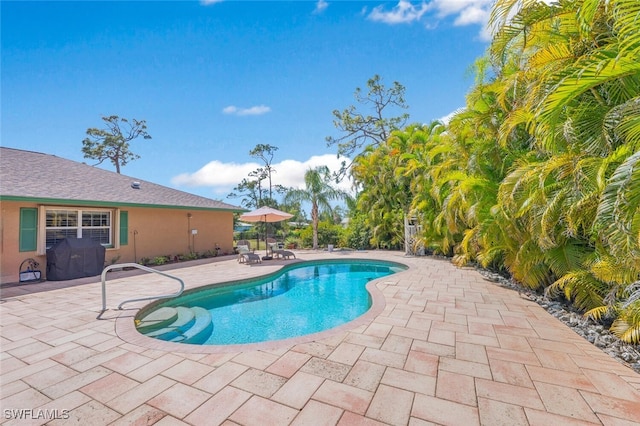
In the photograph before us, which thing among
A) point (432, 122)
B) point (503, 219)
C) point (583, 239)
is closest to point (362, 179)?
point (432, 122)

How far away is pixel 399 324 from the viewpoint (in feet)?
14.8

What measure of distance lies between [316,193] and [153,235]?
9449 mm

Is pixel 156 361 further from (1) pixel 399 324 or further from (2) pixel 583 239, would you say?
(2) pixel 583 239

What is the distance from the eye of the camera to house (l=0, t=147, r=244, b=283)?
8.50 metres

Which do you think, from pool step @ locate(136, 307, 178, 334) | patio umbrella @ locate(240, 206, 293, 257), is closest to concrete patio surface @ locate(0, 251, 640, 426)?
pool step @ locate(136, 307, 178, 334)

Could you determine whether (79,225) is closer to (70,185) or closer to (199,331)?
(70,185)

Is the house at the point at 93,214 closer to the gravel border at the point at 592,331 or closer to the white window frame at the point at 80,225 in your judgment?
the white window frame at the point at 80,225

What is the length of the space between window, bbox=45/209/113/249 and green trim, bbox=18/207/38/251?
39 cm

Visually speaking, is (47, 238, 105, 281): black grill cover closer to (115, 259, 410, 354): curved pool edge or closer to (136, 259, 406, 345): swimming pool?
(136, 259, 406, 345): swimming pool

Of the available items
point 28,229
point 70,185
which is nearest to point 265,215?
point 70,185

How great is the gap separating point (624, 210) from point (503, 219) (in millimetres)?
4017

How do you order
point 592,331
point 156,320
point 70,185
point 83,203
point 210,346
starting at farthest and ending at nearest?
point 70,185 < point 83,203 < point 156,320 < point 592,331 < point 210,346

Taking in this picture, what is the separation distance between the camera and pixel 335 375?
118 inches

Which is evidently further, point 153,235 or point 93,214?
point 153,235
